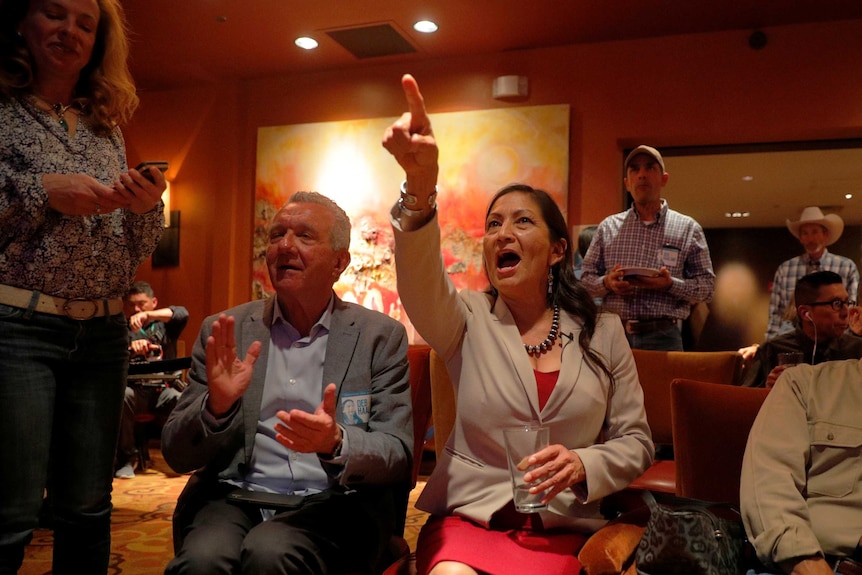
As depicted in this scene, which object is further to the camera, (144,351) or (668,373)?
(144,351)

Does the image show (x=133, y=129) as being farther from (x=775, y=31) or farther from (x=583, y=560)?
(x=583, y=560)

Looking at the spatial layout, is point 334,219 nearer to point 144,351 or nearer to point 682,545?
point 682,545

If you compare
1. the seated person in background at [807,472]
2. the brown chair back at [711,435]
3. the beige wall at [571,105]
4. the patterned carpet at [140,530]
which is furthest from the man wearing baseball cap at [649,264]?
the seated person in background at [807,472]

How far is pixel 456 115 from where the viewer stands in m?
6.01

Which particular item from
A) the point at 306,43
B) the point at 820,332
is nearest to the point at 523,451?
the point at 820,332

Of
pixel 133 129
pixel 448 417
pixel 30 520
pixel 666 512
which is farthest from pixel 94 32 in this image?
pixel 133 129

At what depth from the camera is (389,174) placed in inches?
246

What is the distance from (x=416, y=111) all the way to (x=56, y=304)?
939mm

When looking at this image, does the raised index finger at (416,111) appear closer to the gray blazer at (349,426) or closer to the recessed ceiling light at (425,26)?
the gray blazer at (349,426)

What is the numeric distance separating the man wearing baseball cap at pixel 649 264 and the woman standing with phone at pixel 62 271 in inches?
106

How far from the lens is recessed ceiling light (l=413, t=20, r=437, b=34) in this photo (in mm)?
5402

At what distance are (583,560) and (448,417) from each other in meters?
0.62

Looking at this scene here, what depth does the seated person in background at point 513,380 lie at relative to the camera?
150 cm

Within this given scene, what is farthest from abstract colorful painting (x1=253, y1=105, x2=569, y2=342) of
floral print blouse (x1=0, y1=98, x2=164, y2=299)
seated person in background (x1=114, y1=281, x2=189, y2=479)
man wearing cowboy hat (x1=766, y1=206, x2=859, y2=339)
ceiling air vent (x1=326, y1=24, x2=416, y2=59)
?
floral print blouse (x1=0, y1=98, x2=164, y2=299)
